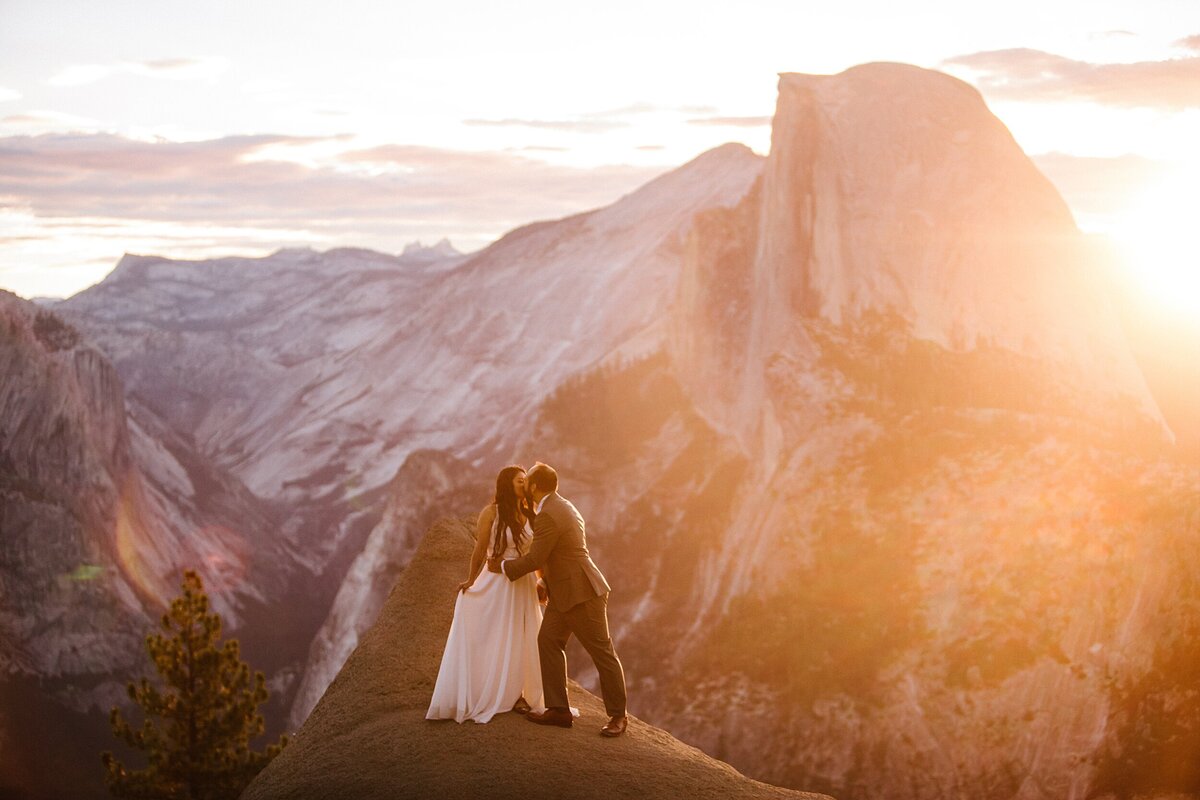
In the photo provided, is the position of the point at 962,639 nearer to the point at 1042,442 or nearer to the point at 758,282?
the point at 1042,442

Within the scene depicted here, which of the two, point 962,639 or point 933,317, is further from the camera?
point 933,317

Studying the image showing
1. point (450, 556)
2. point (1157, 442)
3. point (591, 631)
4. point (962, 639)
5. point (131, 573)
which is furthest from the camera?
point (131, 573)

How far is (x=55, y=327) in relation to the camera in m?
81.3

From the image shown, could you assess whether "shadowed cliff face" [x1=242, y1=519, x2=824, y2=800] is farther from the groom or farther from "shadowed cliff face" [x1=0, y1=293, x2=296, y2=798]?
"shadowed cliff face" [x1=0, y1=293, x2=296, y2=798]

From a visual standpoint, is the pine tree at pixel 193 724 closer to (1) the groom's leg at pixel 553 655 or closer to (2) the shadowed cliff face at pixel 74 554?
(1) the groom's leg at pixel 553 655

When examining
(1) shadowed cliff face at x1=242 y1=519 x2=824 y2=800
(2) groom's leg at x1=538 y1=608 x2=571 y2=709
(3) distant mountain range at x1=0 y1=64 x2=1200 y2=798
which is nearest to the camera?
(1) shadowed cliff face at x1=242 y1=519 x2=824 y2=800

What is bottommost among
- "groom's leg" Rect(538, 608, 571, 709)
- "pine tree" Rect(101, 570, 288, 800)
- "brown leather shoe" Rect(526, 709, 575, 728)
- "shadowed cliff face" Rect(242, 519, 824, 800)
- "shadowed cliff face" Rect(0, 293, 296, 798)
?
"shadowed cliff face" Rect(0, 293, 296, 798)

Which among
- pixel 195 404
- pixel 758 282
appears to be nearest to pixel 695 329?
pixel 758 282

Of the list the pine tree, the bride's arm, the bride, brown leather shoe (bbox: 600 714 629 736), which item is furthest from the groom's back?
the pine tree

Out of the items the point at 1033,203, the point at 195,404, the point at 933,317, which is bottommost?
the point at 195,404

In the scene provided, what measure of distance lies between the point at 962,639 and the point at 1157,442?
17.7 metres

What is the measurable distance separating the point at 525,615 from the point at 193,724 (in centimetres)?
1768

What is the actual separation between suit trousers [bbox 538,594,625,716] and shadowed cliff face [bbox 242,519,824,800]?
1.73ft

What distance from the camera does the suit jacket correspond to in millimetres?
15703
